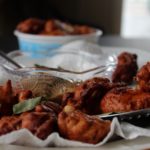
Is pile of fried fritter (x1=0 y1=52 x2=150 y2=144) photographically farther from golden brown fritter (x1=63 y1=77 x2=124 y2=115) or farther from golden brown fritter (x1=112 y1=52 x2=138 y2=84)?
golden brown fritter (x1=112 y1=52 x2=138 y2=84)

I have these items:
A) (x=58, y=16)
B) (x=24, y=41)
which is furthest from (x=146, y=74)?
(x=58, y=16)

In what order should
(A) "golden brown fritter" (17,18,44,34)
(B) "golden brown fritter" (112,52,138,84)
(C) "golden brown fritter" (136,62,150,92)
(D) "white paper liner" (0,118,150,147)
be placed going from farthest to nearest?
(A) "golden brown fritter" (17,18,44,34), (B) "golden brown fritter" (112,52,138,84), (C) "golden brown fritter" (136,62,150,92), (D) "white paper liner" (0,118,150,147)

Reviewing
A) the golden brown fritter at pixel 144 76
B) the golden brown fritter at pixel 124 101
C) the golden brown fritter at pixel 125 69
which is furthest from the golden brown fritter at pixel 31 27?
the golden brown fritter at pixel 124 101

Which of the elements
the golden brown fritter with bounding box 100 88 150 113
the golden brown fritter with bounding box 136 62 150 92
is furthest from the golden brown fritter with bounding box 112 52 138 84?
the golden brown fritter with bounding box 100 88 150 113

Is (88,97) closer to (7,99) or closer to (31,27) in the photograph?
(7,99)

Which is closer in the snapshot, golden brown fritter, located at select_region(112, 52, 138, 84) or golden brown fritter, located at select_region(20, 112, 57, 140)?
golden brown fritter, located at select_region(20, 112, 57, 140)
